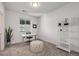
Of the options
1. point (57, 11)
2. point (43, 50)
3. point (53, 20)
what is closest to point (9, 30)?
point (43, 50)

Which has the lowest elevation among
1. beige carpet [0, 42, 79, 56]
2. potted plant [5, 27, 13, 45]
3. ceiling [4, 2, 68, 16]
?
beige carpet [0, 42, 79, 56]

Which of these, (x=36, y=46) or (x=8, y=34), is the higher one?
(x=8, y=34)

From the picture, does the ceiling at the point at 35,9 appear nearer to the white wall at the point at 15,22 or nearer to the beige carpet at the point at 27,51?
the white wall at the point at 15,22

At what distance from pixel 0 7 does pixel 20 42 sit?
37.9 inches

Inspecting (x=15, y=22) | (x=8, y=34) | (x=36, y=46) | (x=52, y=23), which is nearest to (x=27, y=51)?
(x=36, y=46)

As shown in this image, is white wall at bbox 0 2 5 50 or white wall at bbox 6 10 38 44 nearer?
white wall at bbox 0 2 5 50

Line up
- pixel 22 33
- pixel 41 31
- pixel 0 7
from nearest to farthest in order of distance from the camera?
pixel 0 7 < pixel 22 33 < pixel 41 31

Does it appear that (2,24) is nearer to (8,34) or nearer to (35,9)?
(8,34)

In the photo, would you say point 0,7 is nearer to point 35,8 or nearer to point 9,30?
point 9,30

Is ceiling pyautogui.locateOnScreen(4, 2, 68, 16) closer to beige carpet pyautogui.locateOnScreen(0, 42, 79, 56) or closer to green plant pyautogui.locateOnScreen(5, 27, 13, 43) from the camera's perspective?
green plant pyautogui.locateOnScreen(5, 27, 13, 43)

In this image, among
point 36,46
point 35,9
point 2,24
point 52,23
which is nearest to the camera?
point 2,24

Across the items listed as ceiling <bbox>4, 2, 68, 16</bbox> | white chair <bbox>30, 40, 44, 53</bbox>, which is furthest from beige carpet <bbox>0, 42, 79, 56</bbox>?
ceiling <bbox>4, 2, 68, 16</bbox>

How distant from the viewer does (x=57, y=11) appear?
1832 millimetres

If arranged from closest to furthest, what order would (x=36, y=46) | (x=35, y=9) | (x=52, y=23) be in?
(x=35, y=9)
(x=36, y=46)
(x=52, y=23)
